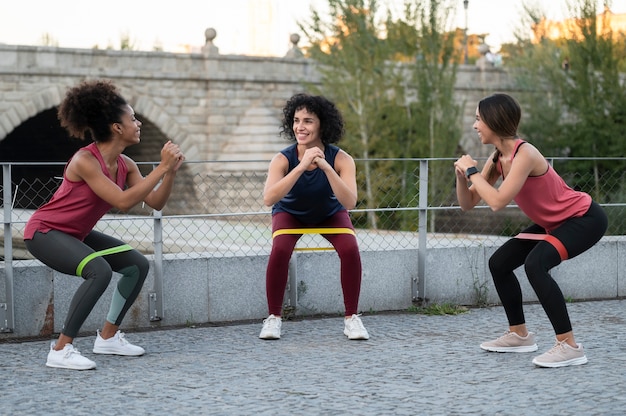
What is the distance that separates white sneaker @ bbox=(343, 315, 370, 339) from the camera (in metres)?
6.17

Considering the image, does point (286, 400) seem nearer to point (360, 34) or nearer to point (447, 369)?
point (447, 369)

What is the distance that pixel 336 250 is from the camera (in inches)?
248

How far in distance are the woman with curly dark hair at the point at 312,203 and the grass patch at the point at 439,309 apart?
1.16 m

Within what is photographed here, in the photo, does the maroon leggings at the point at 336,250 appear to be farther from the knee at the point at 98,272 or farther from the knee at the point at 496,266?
the knee at the point at 98,272

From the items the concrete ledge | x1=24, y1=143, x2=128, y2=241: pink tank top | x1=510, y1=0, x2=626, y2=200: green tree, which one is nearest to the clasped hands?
x1=24, y1=143, x2=128, y2=241: pink tank top

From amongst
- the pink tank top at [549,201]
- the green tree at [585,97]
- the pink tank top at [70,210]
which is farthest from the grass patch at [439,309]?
the green tree at [585,97]

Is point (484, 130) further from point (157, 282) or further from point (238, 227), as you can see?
point (238, 227)

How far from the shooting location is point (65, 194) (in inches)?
213

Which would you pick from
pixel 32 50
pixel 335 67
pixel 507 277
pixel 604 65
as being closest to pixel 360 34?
pixel 335 67

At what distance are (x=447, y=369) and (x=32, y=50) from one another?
21027 mm

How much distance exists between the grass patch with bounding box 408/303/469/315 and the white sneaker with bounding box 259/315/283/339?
1.42 metres

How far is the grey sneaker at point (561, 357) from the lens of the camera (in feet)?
17.1

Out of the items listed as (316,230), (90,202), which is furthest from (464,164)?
(90,202)

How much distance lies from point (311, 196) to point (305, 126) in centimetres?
40
